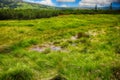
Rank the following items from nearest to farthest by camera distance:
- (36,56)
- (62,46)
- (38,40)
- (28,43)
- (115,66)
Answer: (115,66) → (36,56) → (62,46) → (28,43) → (38,40)

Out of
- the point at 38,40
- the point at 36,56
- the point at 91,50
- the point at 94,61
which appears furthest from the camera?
the point at 38,40

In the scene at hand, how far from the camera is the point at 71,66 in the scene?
1331 centimetres

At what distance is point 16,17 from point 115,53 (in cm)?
9961

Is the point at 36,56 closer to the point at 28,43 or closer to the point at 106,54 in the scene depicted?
the point at 106,54

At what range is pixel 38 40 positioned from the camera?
2439 centimetres

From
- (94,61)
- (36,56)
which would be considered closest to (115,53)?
(94,61)

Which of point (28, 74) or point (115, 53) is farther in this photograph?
point (115, 53)

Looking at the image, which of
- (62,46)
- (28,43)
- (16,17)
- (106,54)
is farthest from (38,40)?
(16,17)

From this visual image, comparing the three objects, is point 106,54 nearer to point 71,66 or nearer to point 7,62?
point 71,66

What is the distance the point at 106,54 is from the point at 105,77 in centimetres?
475

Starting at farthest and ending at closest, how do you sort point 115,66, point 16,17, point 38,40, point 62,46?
point 16,17 < point 38,40 < point 62,46 < point 115,66

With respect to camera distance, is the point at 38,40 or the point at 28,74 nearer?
the point at 28,74

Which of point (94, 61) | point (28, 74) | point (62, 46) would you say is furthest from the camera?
point (62, 46)

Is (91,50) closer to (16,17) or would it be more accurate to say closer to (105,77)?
(105,77)
